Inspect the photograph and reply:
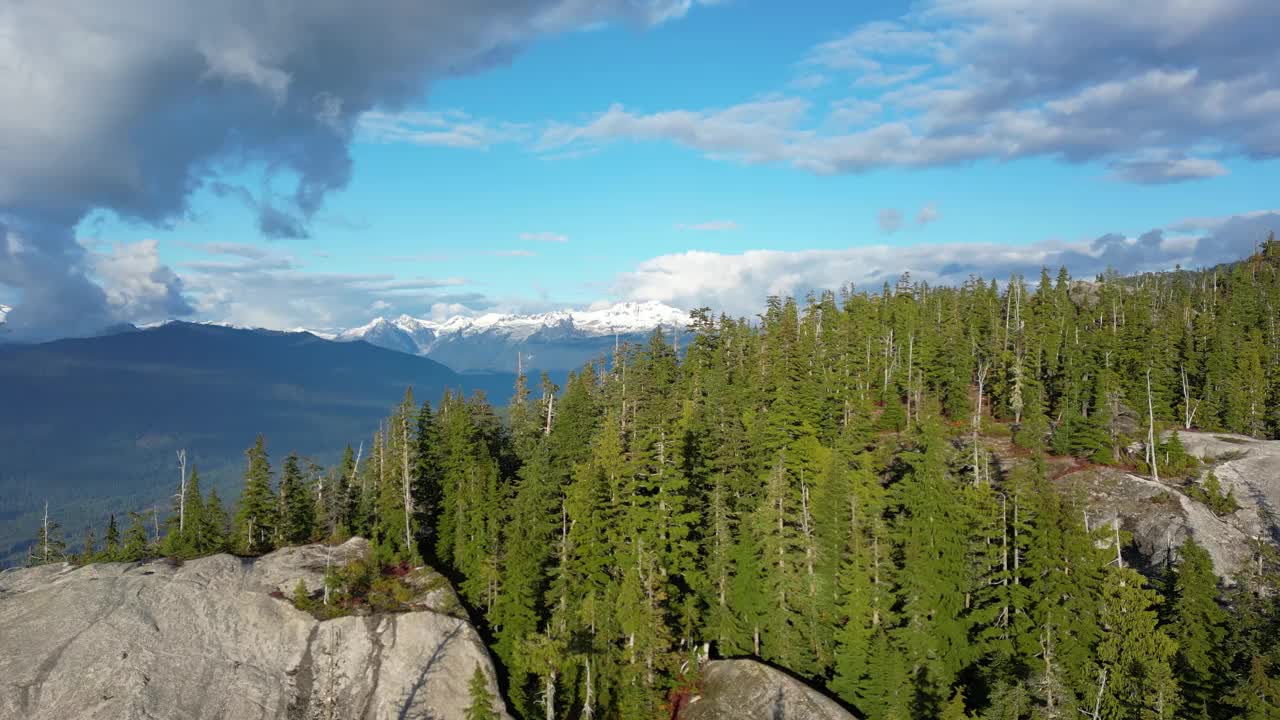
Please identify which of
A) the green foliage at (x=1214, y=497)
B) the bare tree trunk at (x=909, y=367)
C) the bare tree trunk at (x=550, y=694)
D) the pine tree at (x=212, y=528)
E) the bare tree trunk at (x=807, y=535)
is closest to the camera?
the bare tree trunk at (x=550, y=694)

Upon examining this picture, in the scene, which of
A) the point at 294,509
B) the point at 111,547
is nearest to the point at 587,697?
the point at 294,509

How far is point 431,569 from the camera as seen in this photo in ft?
218

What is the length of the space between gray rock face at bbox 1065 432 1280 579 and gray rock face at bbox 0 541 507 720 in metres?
59.4

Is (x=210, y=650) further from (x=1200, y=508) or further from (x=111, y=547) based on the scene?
(x=1200, y=508)

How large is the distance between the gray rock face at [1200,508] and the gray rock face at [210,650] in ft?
195

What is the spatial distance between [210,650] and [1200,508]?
285 ft

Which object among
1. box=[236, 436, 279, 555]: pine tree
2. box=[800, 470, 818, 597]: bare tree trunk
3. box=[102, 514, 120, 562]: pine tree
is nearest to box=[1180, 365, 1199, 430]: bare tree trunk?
box=[800, 470, 818, 597]: bare tree trunk

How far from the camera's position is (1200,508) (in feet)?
234

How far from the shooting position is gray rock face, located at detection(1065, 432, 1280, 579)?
67.6m

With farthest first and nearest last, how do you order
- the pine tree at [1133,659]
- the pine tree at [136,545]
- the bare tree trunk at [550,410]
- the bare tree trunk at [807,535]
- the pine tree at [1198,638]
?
the bare tree trunk at [550,410] → the pine tree at [136,545] → the bare tree trunk at [807,535] → the pine tree at [1198,638] → the pine tree at [1133,659]

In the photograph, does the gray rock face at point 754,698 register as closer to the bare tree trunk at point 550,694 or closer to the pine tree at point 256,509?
the bare tree trunk at point 550,694

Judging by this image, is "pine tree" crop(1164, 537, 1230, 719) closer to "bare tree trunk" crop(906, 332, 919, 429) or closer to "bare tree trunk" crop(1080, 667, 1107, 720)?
"bare tree trunk" crop(1080, 667, 1107, 720)

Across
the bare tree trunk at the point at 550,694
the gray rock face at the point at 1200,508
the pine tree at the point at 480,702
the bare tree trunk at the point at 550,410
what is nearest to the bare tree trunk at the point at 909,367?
the gray rock face at the point at 1200,508

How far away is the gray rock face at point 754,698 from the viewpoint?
49.8m
